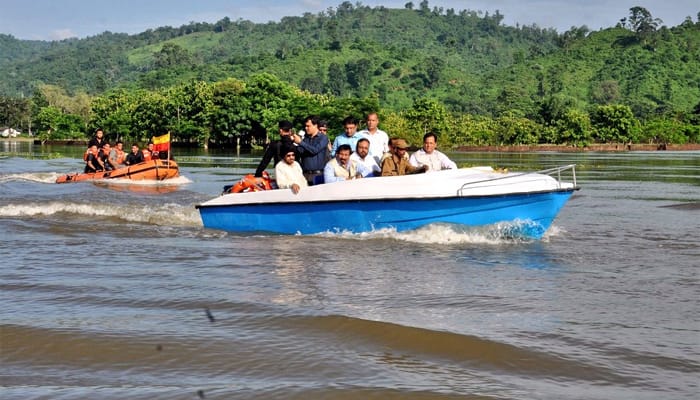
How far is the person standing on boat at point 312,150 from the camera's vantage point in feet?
42.4

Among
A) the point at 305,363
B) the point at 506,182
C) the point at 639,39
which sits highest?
the point at 639,39

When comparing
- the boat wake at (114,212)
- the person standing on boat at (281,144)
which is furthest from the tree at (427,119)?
the person standing on boat at (281,144)

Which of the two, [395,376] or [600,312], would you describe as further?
[600,312]

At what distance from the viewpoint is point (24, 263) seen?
10305 mm

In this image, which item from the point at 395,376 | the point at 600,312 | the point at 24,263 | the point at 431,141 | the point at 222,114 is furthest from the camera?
the point at 222,114

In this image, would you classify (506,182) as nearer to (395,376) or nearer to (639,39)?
(395,376)

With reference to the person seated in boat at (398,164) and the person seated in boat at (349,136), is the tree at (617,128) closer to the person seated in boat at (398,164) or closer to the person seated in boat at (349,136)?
the person seated in boat at (349,136)

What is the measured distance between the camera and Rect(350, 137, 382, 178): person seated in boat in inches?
482

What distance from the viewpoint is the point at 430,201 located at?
11609mm

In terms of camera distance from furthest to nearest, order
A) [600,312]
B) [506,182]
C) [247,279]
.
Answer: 1. [506,182]
2. [247,279]
3. [600,312]

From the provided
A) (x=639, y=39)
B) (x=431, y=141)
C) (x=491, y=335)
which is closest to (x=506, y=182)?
(x=431, y=141)

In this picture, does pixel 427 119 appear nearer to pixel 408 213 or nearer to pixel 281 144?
pixel 281 144

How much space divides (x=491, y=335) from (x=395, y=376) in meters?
1.32

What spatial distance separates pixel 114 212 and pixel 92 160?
10.9 meters
